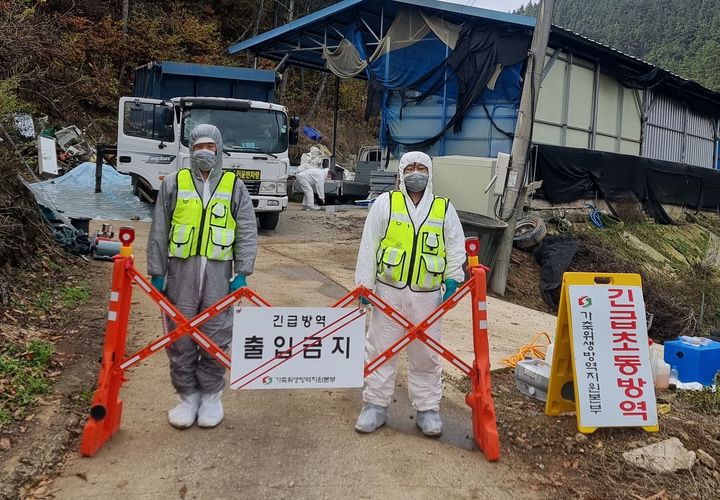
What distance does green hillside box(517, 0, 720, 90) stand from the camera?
183ft

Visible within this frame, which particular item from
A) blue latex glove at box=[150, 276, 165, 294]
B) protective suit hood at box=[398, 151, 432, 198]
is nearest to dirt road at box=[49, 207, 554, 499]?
blue latex glove at box=[150, 276, 165, 294]

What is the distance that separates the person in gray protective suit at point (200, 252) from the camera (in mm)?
4070

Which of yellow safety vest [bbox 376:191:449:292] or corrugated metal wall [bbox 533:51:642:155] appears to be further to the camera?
corrugated metal wall [bbox 533:51:642:155]

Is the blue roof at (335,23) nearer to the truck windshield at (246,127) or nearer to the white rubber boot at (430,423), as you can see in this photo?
the truck windshield at (246,127)

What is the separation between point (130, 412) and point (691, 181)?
18842 mm

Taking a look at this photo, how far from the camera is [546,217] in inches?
546

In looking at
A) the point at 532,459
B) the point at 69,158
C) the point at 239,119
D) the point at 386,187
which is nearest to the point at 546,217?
the point at 386,187

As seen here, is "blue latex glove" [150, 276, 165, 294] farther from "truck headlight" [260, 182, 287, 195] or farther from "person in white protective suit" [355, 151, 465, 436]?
"truck headlight" [260, 182, 287, 195]

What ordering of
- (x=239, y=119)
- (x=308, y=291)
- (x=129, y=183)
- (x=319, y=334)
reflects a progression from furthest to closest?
(x=129, y=183)
(x=239, y=119)
(x=308, y=291)
(x=319, y=334)

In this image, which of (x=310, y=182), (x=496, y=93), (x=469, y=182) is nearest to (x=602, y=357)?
(x=469, y=182)

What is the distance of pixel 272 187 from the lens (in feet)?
40.7

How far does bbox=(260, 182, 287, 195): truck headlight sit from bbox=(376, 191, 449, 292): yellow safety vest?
8354 mm

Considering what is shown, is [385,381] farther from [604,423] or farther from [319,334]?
[604,423]

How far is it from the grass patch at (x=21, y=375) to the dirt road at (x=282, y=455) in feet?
2.03
